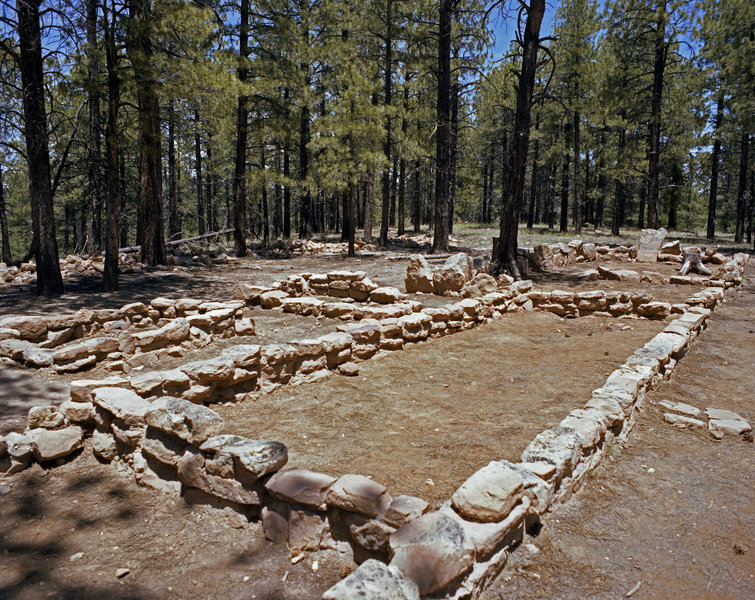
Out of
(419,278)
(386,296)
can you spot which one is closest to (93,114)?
(386,296)

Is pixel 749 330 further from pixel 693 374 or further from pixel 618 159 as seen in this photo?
pixel 618 159

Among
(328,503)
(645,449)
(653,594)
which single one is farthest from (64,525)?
(645,449)

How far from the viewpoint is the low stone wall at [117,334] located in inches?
233

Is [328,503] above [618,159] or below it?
below

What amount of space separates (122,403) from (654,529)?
13.4ft

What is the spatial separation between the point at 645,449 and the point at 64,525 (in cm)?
457

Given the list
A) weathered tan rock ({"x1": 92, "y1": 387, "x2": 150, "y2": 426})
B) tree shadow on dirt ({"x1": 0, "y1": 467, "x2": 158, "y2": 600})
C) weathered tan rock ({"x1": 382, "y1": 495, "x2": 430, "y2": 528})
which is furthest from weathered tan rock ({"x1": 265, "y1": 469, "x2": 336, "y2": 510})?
weathered tan rock ({"x1": 92, "y1": 387, "x2": 150, "y2": 426})

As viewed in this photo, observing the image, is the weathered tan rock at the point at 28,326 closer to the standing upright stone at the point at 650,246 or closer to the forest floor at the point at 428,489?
the forest floor at the point at 428,489

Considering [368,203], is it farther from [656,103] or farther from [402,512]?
[402,512]

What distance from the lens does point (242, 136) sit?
18156 millimetres

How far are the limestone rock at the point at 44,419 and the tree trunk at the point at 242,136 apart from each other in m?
14.9

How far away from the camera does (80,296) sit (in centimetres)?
1000

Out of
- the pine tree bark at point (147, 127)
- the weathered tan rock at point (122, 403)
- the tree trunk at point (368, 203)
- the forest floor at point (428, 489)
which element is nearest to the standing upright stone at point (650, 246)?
the forest floor at point (428, 489)

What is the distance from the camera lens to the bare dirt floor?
2.61m
